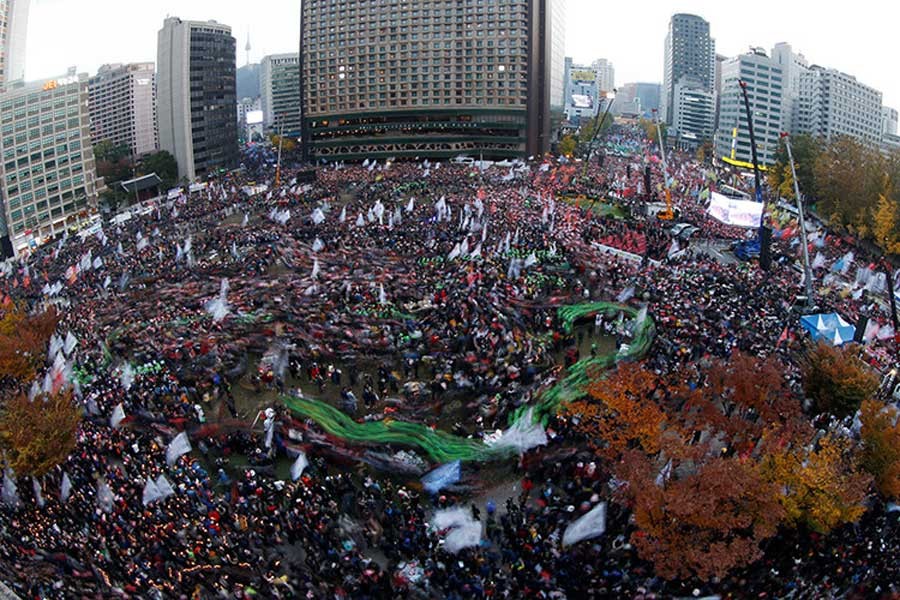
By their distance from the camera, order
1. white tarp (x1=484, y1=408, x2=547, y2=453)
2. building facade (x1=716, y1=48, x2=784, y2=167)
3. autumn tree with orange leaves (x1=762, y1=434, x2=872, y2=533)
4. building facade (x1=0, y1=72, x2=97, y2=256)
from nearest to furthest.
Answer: autumn tree with orange leaves (x1=762, y1=434, x2=872, y2=533), white tarp (x1=484, y1=408, x2=547, y2=453), building facade (x1=0, y1=72, x2=97, y2=256), building facade (x1=716, y1=48, x2=784, y2=167)

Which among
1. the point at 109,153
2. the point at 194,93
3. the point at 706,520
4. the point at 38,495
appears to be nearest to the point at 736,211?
the point at 706,520

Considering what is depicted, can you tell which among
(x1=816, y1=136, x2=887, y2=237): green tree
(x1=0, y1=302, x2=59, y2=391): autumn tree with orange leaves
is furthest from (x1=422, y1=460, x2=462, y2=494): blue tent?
(x1=816, y1=136, x2=887, y2=237): green tree

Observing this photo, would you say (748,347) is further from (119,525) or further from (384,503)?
(119,525)

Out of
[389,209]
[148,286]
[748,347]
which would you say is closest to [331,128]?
[389,209]

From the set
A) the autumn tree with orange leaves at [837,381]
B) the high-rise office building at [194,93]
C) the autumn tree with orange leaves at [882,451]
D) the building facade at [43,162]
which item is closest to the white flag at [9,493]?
the autumn tree with orange leaves at [882,451]

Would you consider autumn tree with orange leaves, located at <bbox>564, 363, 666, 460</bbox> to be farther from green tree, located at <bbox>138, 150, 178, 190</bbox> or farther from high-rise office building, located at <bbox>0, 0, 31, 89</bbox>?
high-rise office building, located at <bbox>0, 0, 31, 89</bbox>

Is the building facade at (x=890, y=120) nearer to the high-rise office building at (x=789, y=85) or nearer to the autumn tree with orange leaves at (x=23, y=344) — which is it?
the high-rise office building at (x=789, y=85)
